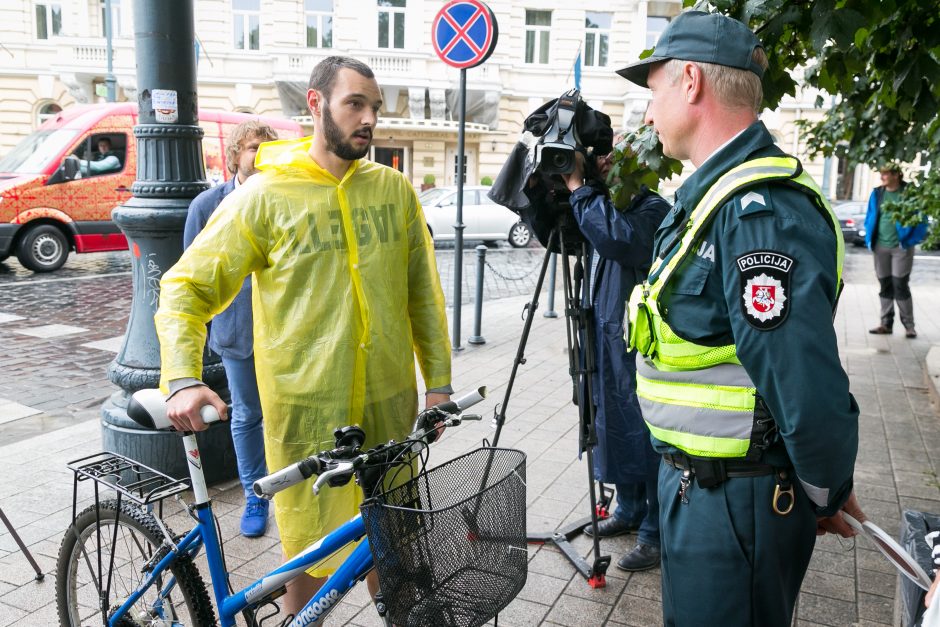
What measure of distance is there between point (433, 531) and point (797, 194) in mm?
1095

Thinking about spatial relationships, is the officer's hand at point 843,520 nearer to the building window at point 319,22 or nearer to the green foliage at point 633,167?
the green foliage at point 633,167

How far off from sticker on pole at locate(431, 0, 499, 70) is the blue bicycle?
557cm

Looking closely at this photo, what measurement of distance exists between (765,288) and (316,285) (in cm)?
145

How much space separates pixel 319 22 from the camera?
2923 cm

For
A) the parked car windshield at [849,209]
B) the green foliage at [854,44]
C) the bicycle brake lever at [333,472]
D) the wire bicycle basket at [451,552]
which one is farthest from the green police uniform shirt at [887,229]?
the parked car windshield at [849,209]

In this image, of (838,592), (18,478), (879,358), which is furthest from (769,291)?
(879,358)

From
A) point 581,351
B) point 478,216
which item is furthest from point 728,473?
point 478,216

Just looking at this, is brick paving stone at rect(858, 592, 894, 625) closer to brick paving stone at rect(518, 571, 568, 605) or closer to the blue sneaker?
brick paving stone at rect(518, 571, 568, 605)

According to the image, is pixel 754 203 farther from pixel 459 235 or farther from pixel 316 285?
pixel 459 235

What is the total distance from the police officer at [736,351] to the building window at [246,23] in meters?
30.0

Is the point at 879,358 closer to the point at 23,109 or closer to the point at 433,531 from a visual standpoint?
the point at 433,531

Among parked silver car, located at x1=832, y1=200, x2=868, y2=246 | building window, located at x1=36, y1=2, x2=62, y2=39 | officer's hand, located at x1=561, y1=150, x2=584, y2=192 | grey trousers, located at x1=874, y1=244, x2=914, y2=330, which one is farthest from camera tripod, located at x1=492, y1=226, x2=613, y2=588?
building window, located at x1=36, y1=2, x2=62, y2=39

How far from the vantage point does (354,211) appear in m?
2.63

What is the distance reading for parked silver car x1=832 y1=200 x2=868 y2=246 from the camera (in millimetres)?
22609
